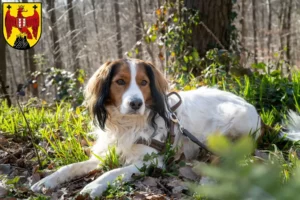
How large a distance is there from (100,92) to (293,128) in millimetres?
2096

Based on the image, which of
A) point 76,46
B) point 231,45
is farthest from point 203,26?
point 76,46

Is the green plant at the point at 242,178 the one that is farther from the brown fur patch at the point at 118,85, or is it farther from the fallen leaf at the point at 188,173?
the brown fur patch at the point at 118,85

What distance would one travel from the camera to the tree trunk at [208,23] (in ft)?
23.2

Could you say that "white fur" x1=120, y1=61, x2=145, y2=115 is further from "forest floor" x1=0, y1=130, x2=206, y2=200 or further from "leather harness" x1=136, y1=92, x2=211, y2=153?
"forest floor" x1=0, y1=130, x2=206, y2=200

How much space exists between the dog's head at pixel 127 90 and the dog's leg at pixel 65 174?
1.27ft

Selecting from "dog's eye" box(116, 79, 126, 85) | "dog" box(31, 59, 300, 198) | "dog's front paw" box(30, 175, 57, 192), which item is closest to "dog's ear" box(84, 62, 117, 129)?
"dog" box(31, 59, 300, 198)

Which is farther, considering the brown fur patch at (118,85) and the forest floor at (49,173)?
the brown fur patch at (118,85)

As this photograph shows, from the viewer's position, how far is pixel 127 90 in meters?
3.55

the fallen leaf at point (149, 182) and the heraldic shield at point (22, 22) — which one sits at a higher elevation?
the heraldic shield at point (22, 22)

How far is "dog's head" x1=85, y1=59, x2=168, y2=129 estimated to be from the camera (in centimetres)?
350

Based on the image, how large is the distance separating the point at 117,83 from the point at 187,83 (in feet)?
9.20

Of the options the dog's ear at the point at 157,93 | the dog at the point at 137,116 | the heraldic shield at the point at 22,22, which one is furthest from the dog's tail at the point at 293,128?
the heraldic shield at the point at 22,22

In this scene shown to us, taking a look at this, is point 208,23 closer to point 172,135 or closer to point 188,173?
point 172,135

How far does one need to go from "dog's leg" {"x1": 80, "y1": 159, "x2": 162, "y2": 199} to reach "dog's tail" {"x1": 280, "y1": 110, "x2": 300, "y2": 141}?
1.56 m
